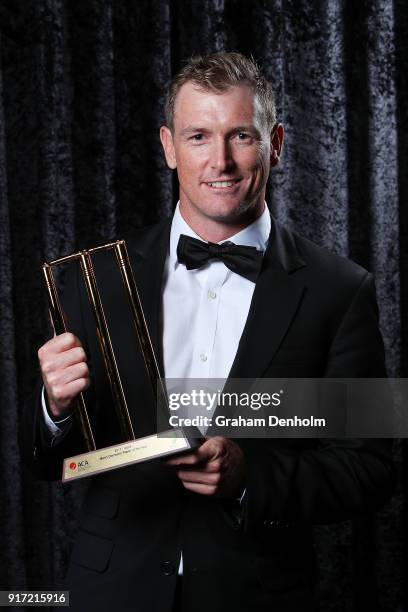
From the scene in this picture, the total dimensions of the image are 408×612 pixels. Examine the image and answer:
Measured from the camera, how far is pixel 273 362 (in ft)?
5.17

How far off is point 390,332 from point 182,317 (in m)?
1.07

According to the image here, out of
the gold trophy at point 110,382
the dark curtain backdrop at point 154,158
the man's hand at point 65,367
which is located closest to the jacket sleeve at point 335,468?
the gold trophy at point 110,382

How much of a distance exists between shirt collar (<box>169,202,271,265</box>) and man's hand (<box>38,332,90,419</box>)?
45 cm

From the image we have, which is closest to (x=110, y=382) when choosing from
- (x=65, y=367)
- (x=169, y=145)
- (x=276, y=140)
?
(x=65, y=367)

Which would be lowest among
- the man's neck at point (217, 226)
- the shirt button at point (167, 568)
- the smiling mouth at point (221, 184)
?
the shirt button at point (167, 568)

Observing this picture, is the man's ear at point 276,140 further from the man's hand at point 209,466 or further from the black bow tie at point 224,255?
the man's hand at point 209,466

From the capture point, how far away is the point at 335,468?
153 centimetres

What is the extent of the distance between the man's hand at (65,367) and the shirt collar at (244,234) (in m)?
0.45

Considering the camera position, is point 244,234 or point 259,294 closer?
point 259,294

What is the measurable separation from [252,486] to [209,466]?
0.16m

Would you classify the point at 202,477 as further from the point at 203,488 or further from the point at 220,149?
the point at 220,149

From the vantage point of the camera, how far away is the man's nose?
163 centimetres

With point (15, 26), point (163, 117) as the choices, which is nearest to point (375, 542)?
point (163, 117)

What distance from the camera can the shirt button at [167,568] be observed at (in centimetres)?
149
